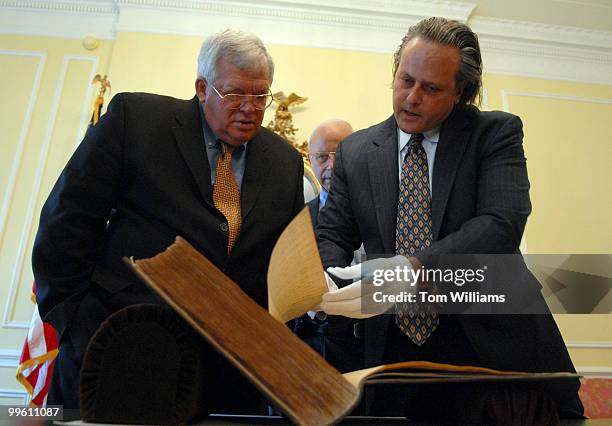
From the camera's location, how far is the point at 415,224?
3.62 ft

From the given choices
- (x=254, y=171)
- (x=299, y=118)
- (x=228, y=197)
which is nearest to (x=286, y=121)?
(x=299, y=118)

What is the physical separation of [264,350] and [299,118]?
138 inches

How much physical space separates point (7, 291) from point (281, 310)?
→ 11.6 feet

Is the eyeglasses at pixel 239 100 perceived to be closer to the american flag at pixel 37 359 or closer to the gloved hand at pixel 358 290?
the gloved hand at pixel 358 290

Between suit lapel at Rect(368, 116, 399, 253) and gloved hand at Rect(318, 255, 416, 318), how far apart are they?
0.16m

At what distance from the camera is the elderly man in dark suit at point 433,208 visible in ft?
2.98

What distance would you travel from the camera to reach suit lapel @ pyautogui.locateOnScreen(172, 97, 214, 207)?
3.64 feet

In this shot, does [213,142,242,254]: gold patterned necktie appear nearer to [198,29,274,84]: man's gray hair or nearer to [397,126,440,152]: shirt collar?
[198,29,274,84]: man's gray hair

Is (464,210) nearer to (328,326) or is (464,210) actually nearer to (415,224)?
(415,224)

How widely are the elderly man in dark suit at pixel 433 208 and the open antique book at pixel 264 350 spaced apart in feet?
0.97

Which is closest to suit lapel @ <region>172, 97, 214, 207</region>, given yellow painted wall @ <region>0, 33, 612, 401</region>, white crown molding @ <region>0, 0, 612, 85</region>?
yellow painted wall @ <region>0, 33, 612, 401</region>

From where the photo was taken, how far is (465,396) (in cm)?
63

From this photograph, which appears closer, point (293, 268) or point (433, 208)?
point (293, 268)

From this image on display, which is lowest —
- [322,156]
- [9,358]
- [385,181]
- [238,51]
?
[9,358]
